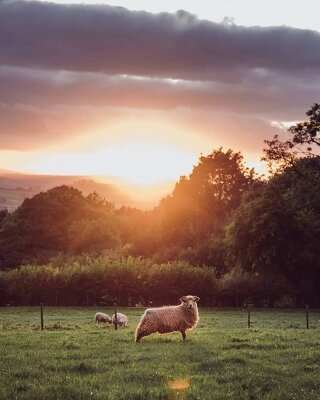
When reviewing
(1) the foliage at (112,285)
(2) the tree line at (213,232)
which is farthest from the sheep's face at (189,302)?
(1) the foliage at (112,285)

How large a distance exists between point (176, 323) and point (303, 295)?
49801 mm

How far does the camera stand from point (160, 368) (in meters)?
16.8

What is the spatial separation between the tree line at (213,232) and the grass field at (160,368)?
32372 mm

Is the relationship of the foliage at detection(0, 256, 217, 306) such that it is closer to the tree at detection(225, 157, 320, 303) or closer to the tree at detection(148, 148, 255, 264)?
the tree at detection(225, 157, 320, 303)

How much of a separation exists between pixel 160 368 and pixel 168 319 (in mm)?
7447

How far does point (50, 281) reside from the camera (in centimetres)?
7331

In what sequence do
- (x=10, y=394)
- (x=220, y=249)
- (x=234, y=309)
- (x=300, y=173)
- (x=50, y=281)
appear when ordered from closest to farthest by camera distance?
1. (x=10, y=394)
2. (x=300, y=173)
3. (x=234, y=309)
4. (x=50, y=281)
5. (x=220, y=249)

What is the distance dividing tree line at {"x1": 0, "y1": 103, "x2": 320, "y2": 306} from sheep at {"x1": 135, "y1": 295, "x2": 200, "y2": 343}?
2951 centimetres

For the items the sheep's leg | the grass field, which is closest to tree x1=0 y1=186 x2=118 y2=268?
the sheep's leg

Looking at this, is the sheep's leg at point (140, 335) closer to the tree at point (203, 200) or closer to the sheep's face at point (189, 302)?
the sheep's face at point (189, 302)

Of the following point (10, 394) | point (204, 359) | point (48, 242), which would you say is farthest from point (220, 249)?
point (10, 394)

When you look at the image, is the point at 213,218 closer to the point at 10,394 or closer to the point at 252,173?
the point at 252,173

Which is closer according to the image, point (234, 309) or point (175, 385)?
point (175, 385)

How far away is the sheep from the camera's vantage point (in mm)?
23766
